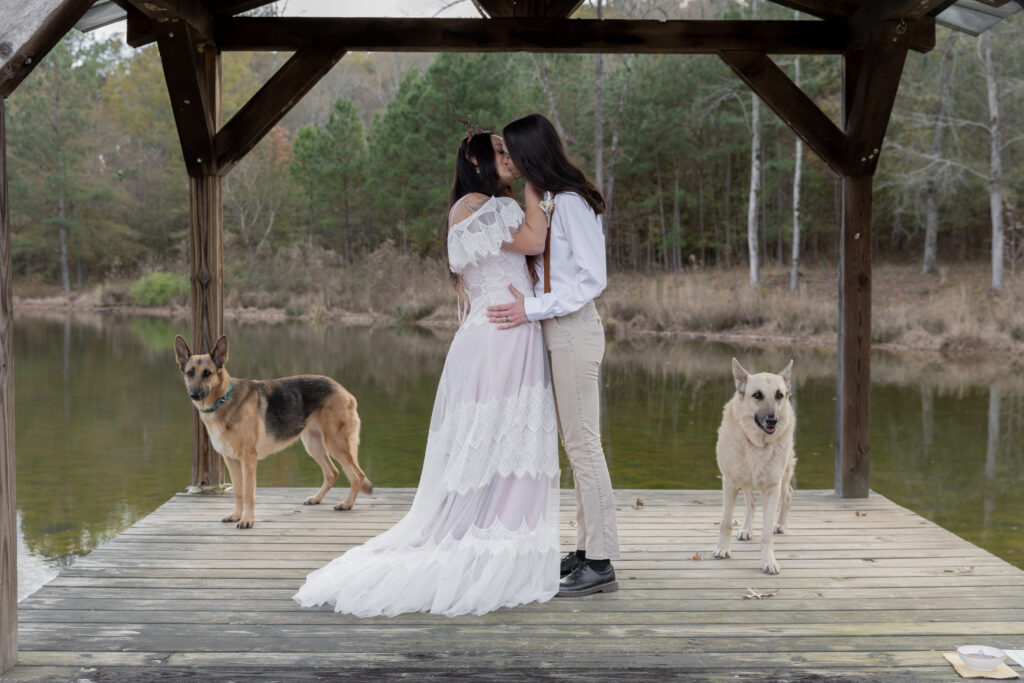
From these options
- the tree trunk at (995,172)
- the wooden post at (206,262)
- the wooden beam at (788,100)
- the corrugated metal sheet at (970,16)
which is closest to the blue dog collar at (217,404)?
the wooden post at (206,262)

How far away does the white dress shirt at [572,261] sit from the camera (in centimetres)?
355

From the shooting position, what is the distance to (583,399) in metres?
3.64

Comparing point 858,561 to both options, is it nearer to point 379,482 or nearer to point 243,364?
point 379,482

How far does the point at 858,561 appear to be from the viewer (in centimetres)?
437

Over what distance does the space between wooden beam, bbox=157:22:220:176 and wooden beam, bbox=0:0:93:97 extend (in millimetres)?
2354

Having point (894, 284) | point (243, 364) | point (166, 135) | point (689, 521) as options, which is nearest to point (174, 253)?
point (166, 135)

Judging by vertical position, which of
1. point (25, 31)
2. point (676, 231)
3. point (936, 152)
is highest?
point (936, 152)

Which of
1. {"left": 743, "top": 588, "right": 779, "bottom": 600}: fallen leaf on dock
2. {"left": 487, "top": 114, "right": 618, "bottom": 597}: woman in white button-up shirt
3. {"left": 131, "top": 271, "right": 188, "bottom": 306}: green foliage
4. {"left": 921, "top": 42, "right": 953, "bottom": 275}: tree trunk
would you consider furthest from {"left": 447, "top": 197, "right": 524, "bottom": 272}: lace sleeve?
{"left": 131, "top": 271, "right": 188, "bottom": 306}: green foliage

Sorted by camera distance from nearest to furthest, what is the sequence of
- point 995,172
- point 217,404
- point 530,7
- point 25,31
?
point 25,31 < point 217,404 < point 530,7 < point 995,172

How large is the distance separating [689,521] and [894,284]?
20669 mm

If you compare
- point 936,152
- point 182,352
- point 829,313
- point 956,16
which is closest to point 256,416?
point 182,352

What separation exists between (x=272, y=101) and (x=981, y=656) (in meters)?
4.49

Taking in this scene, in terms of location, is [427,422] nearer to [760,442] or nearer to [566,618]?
[760,442]

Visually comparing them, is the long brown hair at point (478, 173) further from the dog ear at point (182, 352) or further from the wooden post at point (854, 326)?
the wooden post at point (854, 326)
